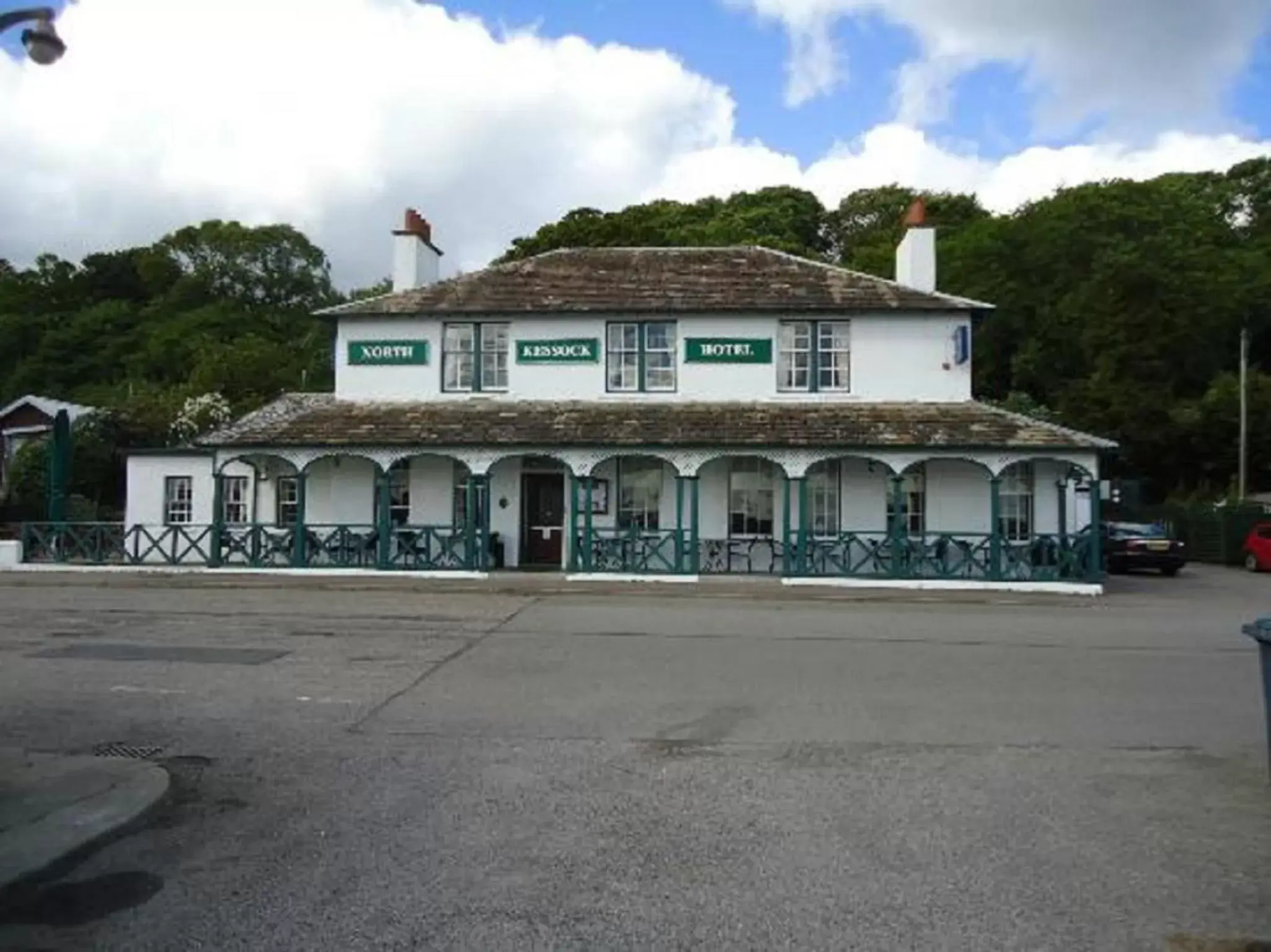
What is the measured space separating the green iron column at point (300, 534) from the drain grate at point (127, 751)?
55.9 feet

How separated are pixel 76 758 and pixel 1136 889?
6.66m

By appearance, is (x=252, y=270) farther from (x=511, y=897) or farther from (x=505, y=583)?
(x=511, y=897)

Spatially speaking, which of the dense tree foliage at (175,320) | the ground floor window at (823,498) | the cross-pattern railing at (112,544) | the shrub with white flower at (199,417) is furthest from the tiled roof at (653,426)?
the dense tree foliage at (175,320)

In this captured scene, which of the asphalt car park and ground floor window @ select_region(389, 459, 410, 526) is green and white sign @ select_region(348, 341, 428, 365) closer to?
ground floor window @ select_region(389, 459, 410, 526)

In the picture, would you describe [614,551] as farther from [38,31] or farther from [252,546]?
[38,31]

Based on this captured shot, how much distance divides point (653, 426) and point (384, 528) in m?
6.31

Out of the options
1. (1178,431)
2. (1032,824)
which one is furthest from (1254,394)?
(1032,824)

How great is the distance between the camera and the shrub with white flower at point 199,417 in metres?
42.7

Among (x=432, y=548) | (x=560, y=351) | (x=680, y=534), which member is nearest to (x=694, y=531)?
(x=680, y=534)

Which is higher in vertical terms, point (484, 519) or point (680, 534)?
point (484, 519)

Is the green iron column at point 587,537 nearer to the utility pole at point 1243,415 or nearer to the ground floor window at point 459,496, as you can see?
the ground floor window at point 459,496

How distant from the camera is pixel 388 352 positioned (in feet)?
89.4

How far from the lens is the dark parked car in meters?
30.2

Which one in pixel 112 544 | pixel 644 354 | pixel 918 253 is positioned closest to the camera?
pixel 644 354
